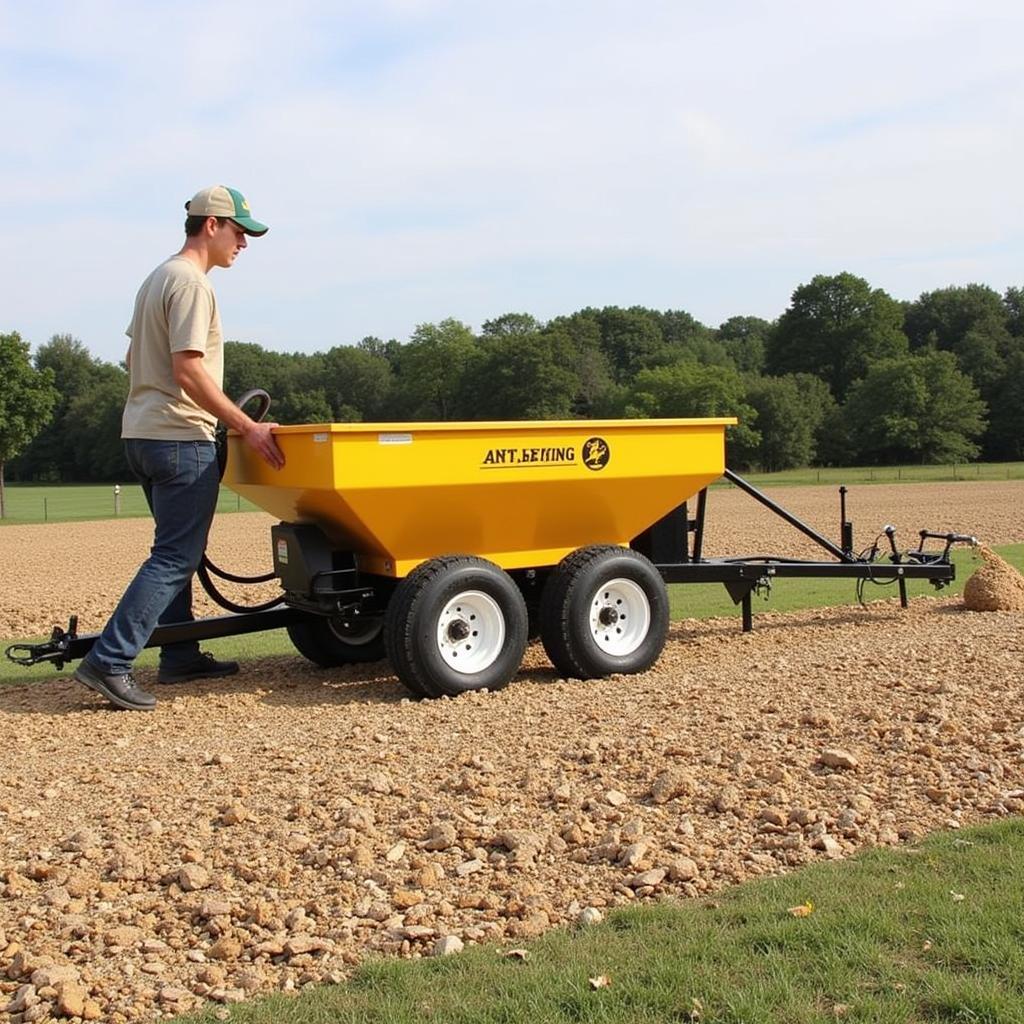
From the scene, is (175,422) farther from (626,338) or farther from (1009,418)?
(626,338)

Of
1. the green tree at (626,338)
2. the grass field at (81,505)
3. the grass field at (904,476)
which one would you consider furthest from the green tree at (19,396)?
the green tree at (626,338)

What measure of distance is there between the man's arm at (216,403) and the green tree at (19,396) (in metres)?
32.1

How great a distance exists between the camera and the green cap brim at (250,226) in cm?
685

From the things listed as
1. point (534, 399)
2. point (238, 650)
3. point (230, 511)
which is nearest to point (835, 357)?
point (534, 399)

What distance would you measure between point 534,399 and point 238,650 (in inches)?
2741

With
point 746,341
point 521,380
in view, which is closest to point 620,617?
point 521,380

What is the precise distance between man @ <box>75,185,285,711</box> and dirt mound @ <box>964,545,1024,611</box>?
6.05 m

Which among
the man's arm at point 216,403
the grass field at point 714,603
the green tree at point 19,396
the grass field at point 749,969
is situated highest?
the green tree at point 19,396

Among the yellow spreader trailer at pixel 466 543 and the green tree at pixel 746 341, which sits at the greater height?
the green tree at pixel 746 341

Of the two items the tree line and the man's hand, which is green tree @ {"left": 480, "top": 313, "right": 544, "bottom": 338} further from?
the man's hand

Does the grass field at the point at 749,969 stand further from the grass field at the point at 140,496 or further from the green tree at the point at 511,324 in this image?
the green tree at the point at 511,324

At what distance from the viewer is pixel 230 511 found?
39.0m

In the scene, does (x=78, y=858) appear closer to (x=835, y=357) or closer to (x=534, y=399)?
(x=534, y=399)

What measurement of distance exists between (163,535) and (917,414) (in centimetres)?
7258
